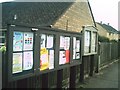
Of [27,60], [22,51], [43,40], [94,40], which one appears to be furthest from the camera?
[94,40]

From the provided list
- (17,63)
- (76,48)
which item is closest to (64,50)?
(76,48)

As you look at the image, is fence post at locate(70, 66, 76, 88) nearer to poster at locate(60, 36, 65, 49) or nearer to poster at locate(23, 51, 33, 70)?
poster at locate(60, 36, 65, 49)

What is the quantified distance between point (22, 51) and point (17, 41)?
0.84ft

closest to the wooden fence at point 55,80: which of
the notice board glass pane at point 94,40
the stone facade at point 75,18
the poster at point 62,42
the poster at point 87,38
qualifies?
the notice board glass pane at point 94,40

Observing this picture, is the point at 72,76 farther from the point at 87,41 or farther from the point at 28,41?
the point at 28,41

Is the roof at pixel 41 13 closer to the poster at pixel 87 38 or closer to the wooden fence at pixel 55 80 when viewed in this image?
the poster at pixel 87 38

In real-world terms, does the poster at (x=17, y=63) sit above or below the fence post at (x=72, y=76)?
above

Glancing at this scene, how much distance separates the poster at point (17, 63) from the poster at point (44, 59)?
81 centimetres

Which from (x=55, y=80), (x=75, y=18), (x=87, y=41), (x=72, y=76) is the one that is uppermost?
(x=75, y=18)

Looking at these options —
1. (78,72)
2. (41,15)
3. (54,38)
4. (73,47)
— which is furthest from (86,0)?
(54,38)

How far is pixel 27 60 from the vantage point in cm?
491

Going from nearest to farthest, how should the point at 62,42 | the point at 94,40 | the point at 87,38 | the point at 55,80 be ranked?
the point at 62,42 → the point at 55,80 → the point at 87,38 → the point at 94,40

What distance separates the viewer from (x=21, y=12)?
18.2m

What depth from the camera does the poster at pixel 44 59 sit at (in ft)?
17.9
